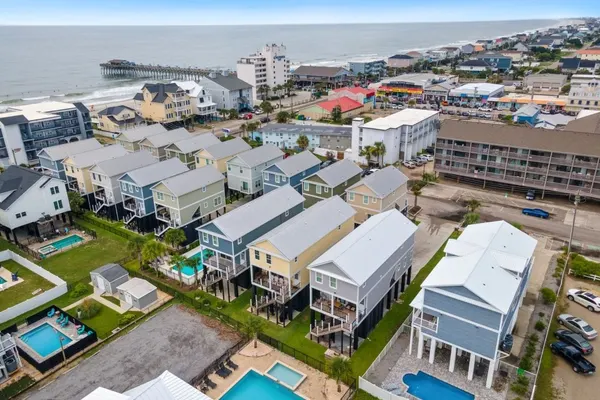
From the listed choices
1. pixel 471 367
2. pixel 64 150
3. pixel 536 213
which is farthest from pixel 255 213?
pixel 64 150

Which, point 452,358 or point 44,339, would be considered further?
point 44,339

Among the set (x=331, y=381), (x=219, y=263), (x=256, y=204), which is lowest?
(x=331, y=381)

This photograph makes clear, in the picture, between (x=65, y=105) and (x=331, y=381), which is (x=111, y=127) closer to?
(x=65, y=105)

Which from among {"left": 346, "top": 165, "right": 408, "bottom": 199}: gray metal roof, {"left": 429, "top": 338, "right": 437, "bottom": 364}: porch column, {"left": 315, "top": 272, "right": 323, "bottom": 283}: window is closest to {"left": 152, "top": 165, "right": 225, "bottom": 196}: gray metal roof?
{"left": 346, "top": 165, "right": 408, "bottom": 199}: gray metal roof

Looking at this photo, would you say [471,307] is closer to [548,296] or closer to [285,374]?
[285,374]

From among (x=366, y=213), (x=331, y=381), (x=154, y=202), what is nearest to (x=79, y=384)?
(x=331, y=381)

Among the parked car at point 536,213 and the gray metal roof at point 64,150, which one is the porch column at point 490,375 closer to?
the parked car at point 536,213

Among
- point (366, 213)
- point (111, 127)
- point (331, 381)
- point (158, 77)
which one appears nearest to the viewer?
point (331, 381)
